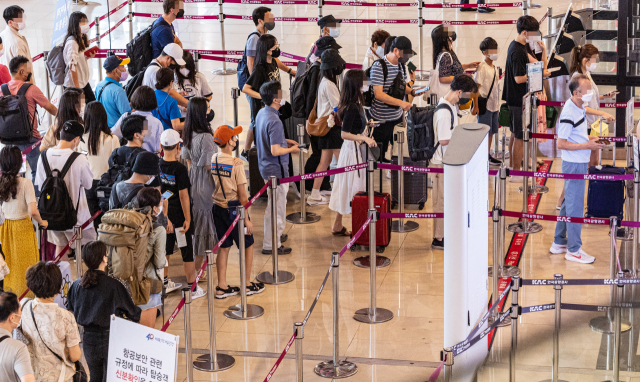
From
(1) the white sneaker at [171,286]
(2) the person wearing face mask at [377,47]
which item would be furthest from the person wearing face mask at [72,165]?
(2) the person wearing face mask at [377,47]

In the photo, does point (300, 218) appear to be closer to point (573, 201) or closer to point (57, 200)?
point (573, 201)

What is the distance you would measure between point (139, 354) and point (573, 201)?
4.94 meters

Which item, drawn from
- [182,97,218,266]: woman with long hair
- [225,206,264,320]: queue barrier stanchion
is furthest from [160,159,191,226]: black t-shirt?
[225,206,264,320]: queue barrier stanchion

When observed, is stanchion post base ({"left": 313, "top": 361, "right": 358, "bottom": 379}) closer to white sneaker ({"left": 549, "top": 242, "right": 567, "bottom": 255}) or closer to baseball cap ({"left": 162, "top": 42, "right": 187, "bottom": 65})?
white sneaker ({"left": 549, "top": 242, "right": 567, "bottom": 255})

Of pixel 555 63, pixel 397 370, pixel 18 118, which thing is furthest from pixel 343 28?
pixel 397 370

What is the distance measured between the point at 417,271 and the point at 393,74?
2235 millimetres

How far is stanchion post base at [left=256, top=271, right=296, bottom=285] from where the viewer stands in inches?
346

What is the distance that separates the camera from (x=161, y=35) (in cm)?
1084

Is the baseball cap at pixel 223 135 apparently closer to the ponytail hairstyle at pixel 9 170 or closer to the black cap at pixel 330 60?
the ponytail hairstyle at pixel 9 170

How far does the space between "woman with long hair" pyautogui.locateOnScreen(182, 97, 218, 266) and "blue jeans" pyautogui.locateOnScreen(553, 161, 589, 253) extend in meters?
3.46

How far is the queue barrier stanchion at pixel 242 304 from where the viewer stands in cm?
778

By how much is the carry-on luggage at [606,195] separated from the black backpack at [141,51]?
17.8ft

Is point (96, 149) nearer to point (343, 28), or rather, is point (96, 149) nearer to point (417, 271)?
point (417, 271)

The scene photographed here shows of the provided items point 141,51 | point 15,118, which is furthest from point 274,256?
point 141,51
